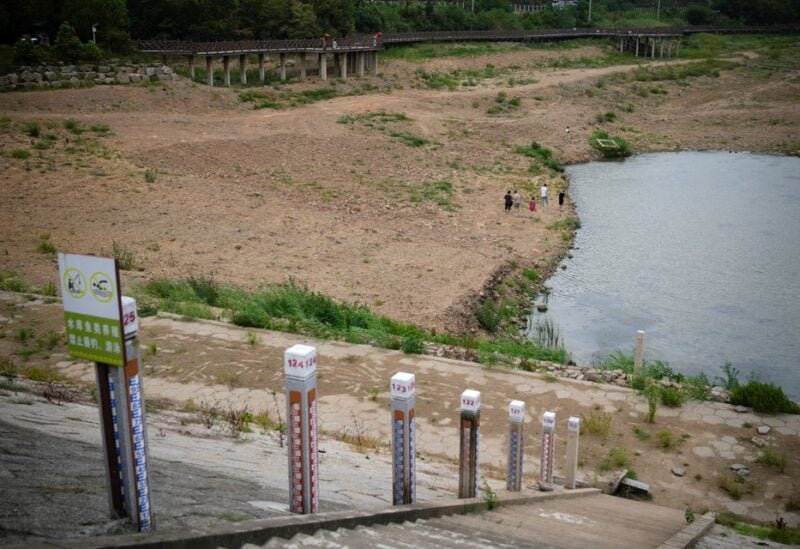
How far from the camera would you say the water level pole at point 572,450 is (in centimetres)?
1020

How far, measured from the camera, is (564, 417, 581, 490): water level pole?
33.5ft

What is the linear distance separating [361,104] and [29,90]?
17.4 meters

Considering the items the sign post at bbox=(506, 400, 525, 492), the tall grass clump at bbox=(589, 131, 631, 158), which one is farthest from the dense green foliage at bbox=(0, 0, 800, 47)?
the sign post at bbox=(506, 400, 525, 492)

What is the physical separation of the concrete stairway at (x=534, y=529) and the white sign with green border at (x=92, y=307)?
1630 mm

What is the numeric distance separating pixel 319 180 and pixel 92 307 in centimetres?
2736

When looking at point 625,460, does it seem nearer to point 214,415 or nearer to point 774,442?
point 774,442

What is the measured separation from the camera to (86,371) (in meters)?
13.9

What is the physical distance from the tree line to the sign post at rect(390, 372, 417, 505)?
45914 millimetres

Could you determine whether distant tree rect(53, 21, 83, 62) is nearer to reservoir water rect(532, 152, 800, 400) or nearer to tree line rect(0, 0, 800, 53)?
tree line rect(0, 0, 800, 53)

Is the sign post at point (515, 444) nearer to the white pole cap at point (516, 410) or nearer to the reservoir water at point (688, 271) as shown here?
the white pole cap at point (516, 410)

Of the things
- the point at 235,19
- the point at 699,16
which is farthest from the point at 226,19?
the point at 699,16

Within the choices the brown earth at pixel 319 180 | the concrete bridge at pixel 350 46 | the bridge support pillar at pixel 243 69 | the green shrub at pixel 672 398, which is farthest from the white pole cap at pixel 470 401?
the bridge support pillar at pixel 243 69

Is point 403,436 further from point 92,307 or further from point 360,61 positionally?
point 360,61

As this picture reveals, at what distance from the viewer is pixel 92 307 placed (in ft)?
17.7
